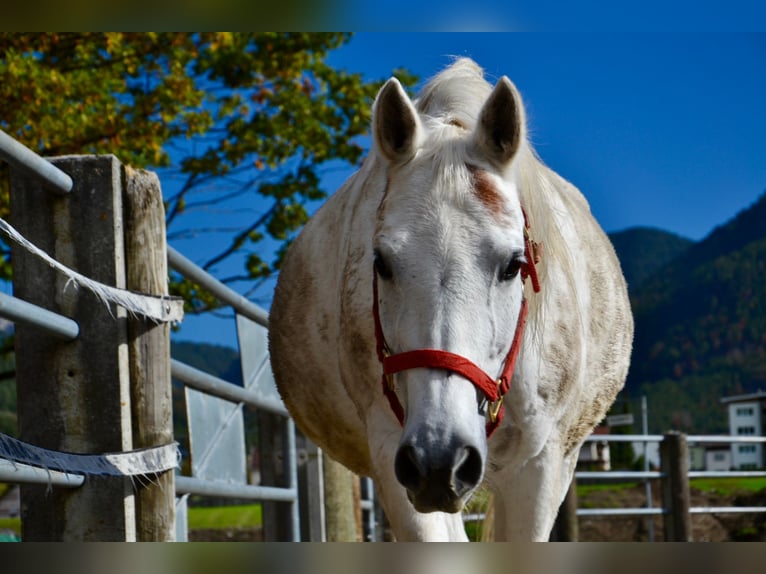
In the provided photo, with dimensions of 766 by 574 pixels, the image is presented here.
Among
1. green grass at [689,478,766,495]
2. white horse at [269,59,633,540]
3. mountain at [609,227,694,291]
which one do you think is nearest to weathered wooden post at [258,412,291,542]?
white horse at [269,59,633,540]

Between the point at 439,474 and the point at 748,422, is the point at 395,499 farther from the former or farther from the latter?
the point at 748,422

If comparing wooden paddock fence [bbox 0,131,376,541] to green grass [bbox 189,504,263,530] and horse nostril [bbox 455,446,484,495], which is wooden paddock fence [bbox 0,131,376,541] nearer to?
horse nostril [bbox 455,446,484,495]

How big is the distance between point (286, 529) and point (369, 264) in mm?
2576

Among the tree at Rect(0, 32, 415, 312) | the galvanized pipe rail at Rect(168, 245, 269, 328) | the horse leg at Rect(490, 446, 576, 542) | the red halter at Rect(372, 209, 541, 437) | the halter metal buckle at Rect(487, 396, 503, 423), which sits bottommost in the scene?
the horse leg at Rect(490, 446, 576, 542)

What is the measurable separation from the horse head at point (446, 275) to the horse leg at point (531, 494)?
2.13ft

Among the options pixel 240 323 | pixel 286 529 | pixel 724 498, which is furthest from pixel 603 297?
pixel 724 498

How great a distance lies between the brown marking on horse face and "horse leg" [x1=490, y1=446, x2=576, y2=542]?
2.95 ft

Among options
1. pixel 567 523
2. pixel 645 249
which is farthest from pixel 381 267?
pixel 645 249

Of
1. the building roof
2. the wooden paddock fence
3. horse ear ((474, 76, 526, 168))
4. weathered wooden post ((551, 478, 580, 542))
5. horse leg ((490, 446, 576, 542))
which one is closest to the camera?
horse ear ((474, 76, 526, 168))

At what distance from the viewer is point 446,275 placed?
202 centimetres

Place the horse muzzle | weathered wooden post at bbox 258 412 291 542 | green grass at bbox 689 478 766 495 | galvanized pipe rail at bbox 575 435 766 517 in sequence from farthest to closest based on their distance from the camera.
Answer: green grass at bbox 689 478 766 495 → galvanized pipe rail at bbox 575 435 766 517 → weathered wooden post at bbox 258 412 291 542 → the horse muzzle

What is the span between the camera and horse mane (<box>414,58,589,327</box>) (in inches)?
92.0

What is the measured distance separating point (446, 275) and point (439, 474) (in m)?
0.43

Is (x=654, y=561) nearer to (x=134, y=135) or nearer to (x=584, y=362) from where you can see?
(x=584, y=362)
